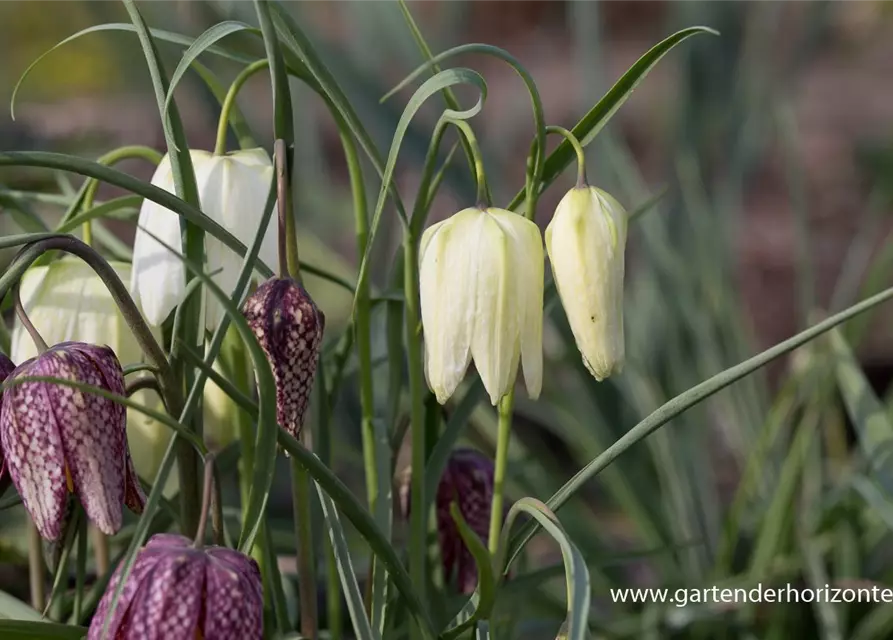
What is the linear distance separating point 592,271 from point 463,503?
0.33 metres

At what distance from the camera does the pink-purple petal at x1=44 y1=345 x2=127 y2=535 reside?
2.23ft

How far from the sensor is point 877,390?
2828 mm

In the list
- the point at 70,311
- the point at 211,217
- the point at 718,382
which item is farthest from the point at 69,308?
the point at 718,382

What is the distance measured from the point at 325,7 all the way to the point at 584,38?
3373mm

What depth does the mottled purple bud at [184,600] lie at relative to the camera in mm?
635

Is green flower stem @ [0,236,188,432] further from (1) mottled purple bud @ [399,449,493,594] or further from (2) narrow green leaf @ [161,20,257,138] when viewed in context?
(1) mottled purple bud @ [399,449,493,594]

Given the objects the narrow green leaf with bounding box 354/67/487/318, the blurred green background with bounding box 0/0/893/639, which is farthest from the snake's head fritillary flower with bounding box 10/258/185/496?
the narrow green leaf with bounding box 354/67/487/318

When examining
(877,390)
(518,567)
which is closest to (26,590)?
(518,567)

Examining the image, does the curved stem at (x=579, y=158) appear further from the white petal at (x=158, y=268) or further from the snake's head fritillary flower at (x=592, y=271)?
the white petal at (x=158, y=268)

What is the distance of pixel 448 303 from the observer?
0.75 meters

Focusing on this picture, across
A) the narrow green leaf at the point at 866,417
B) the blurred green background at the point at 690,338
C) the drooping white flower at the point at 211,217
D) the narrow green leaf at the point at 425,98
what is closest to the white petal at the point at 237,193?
the drooping white flower at the point at 211,217

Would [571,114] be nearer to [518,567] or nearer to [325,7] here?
[325,7]

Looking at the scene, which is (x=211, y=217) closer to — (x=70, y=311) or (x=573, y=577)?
(x=70, y=311)

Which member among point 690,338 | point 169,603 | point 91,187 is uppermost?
point 690,338
